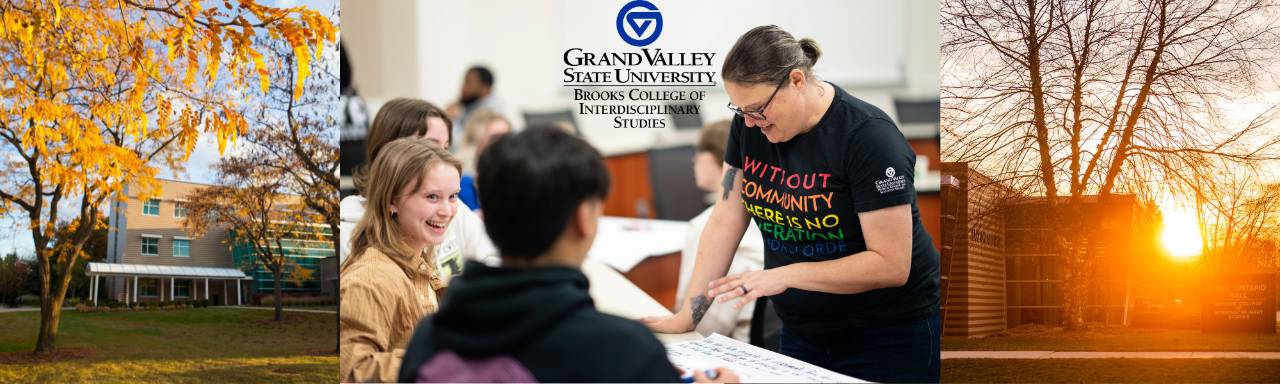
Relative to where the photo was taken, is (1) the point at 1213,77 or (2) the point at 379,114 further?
(1) the point at 1213,77

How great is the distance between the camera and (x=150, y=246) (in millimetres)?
5051

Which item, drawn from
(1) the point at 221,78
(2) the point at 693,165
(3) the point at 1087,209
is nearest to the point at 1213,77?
(3) the point at 1087,209

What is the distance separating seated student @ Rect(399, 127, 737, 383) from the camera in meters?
1.39

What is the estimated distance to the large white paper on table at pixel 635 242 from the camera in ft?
12.1

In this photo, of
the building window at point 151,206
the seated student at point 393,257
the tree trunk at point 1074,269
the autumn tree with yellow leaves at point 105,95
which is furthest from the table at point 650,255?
the building window at point 151,206

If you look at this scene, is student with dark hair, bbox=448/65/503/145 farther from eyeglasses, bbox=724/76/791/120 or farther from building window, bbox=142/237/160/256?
building window, bbox=142/237/160/256

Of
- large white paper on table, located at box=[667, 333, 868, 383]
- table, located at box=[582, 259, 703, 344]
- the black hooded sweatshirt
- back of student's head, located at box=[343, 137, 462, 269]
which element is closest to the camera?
the black hooded sweatshirt

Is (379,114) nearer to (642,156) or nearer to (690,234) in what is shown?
(642,156)

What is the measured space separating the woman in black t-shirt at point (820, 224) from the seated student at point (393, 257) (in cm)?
74

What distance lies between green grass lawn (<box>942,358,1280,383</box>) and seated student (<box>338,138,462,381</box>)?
3424 mm

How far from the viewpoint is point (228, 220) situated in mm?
5121

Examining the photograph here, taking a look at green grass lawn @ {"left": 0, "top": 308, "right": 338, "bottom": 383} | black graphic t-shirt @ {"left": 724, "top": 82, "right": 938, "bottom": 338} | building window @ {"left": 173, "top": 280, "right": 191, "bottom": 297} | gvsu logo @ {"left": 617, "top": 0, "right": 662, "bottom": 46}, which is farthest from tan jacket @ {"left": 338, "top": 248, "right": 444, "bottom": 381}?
building window @ {"left": 173, "top": 280, "right": 191, "bottom": 297}

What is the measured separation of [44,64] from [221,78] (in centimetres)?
81

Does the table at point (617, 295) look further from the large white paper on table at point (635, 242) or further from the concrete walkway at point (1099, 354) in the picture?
the concrete walkway at point (1099, 354)
